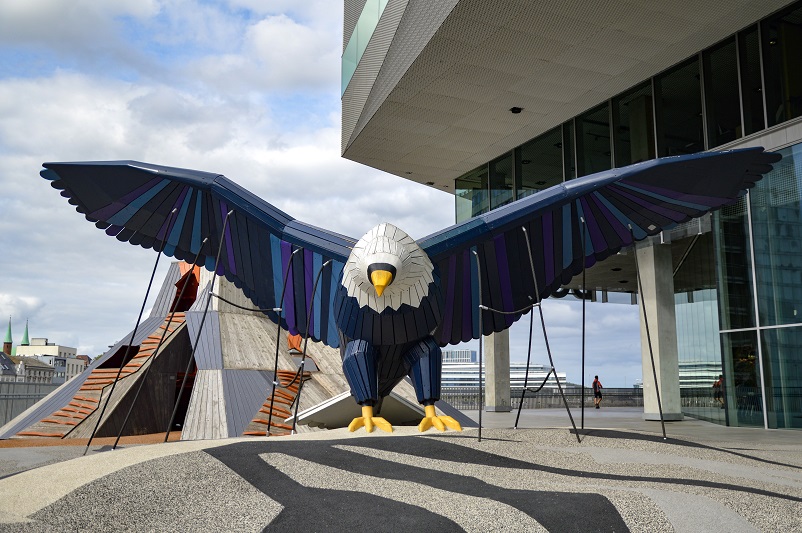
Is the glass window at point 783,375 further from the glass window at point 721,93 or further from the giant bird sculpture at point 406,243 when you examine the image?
the giant bird sculpture at point 406,243

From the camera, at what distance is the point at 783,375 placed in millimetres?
12141

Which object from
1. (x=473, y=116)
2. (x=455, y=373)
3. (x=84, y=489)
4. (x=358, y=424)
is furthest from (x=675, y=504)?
(x=455, y=373)

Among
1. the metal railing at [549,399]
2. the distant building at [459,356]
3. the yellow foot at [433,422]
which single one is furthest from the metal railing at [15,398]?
the distant building at [459,356]

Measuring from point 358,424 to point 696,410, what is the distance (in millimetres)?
13053

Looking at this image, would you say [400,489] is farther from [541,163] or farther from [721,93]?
[541,163]

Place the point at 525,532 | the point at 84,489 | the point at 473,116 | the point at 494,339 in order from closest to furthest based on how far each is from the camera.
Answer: the point at 525,532
the point at 84,489
the point at 473,116
the point at 494,339

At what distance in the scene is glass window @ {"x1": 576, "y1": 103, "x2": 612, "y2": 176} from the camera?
54.3ft

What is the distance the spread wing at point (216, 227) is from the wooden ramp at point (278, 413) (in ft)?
9.16

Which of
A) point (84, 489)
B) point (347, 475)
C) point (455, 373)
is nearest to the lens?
point (84, 489)

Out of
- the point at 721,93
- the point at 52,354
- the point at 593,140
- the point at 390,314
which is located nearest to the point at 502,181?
the point at 593,140

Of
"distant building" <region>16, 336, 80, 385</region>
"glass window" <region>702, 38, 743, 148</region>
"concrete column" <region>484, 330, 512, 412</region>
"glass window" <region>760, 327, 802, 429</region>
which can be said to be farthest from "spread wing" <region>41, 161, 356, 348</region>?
"distant building" <region>16, 336, 80, 385</region>

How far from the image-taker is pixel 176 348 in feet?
46.9

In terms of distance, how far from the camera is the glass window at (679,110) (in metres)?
14.5

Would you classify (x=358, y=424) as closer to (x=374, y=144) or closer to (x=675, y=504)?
(x=675, y=504)
